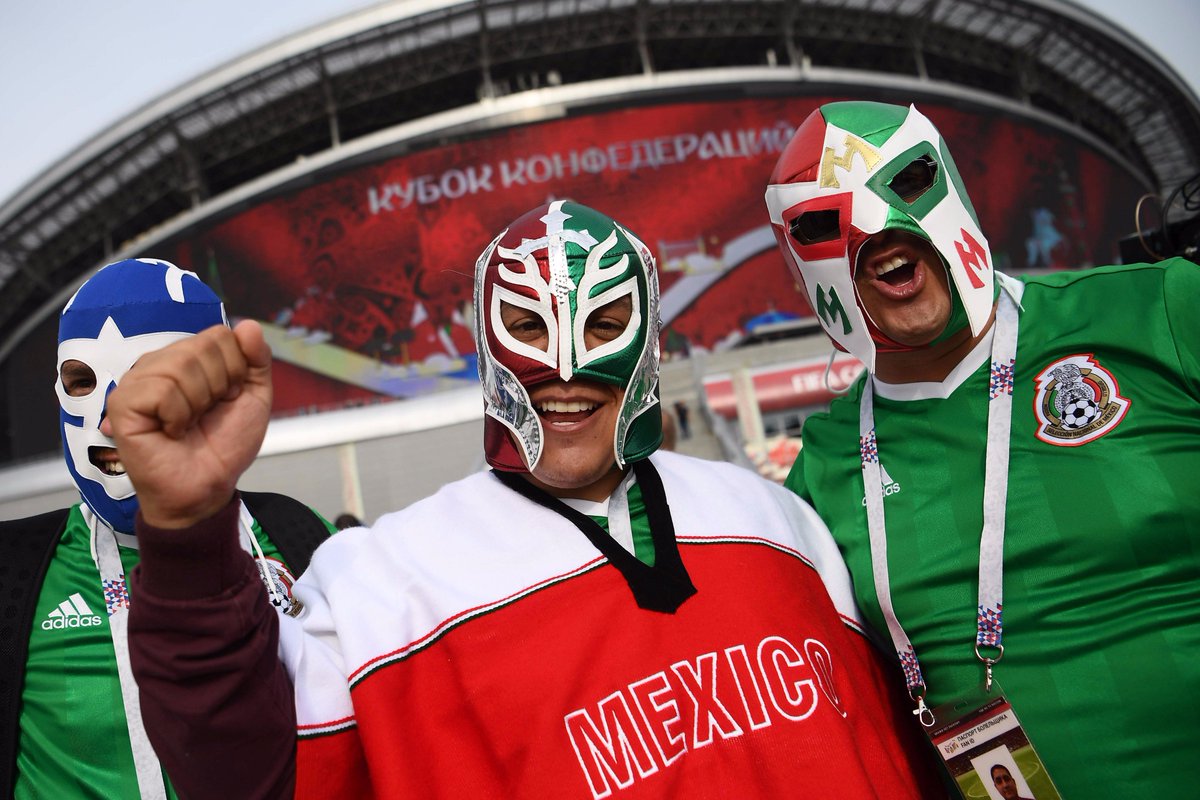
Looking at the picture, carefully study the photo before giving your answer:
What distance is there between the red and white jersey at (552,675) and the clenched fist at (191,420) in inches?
19.4

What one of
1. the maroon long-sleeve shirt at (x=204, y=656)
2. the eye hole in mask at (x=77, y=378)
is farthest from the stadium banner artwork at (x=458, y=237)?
the maroon long-sleeve shirt at (x=204, y=656)

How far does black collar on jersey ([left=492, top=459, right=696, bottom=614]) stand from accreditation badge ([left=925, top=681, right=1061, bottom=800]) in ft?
2.95

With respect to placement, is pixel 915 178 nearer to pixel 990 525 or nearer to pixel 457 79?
pixel 990 525

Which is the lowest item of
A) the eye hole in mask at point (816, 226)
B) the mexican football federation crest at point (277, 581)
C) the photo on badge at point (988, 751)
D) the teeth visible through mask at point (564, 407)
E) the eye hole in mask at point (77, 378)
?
the photo on badge at point (988, 751)

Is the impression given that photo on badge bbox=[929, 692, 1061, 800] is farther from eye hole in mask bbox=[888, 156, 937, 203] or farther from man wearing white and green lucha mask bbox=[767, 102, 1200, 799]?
eye hole in mask bbox=[888, 156, 937, 203]

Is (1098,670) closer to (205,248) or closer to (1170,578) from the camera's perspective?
(1170,578)

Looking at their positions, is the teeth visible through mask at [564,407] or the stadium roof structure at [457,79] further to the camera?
the stadium roof structure at [457,79]

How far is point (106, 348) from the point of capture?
2797mm

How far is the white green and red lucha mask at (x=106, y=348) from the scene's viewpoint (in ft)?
9.15

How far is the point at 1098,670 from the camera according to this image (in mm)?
2225

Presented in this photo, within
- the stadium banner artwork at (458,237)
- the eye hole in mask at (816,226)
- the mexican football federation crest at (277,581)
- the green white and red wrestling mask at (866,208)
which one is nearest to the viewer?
the green white and red wrestling mask at (866,208)

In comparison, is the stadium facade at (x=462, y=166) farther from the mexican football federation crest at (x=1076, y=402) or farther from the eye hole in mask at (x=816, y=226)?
the mexican football federation crest at (x=1076, y=402)

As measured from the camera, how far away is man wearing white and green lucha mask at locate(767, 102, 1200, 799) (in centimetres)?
222

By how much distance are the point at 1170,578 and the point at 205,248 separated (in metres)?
32.2
